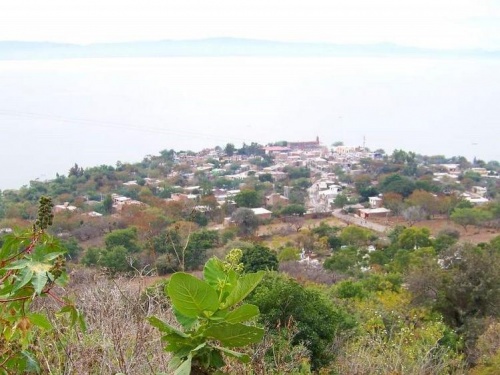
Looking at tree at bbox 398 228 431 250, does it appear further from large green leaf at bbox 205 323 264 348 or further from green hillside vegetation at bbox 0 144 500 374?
large green leaf at bbox 205 323 264 348

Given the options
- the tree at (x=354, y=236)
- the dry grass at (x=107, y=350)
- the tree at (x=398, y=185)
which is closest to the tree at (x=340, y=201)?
the tree at (x=398, y=185)

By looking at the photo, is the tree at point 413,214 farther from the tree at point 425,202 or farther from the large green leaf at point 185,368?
the large green leaf at point 185,368

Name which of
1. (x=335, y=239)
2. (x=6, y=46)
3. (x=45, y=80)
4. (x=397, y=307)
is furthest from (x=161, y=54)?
(x=397, y=307)

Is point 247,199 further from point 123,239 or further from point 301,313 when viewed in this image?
point 301,313

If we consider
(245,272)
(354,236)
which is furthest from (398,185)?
(245,272)

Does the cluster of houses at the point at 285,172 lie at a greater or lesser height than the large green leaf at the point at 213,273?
lesser

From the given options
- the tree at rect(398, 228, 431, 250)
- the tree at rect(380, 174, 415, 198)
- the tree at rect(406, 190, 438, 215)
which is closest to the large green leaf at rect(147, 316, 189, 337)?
the tree at rect(398, 228, 431, 250)

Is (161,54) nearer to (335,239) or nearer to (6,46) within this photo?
(6,46)
